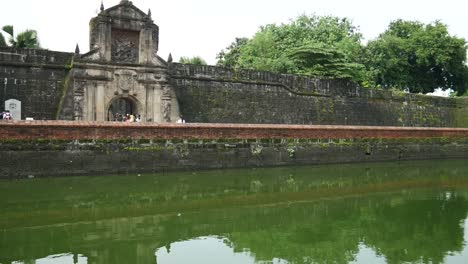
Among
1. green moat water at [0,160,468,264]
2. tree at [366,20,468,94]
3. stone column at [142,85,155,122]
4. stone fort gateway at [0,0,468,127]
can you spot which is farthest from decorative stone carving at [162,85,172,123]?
tree at [366,20,468,94]

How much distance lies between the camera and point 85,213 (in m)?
5.54

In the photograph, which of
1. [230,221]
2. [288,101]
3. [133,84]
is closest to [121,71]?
[133,84]

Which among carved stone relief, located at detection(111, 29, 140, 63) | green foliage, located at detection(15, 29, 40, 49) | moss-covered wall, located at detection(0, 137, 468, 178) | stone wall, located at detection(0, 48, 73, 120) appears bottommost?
moss-covered wall, located at detection(0, 137, 468, 178)

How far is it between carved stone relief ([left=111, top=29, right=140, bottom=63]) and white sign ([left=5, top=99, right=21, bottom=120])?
8.71 feet

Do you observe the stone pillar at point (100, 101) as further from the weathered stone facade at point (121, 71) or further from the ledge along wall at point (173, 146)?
the ledge along wall at point (173, 146)

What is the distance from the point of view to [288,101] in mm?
16641

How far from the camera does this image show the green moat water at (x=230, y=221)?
406 centimetres

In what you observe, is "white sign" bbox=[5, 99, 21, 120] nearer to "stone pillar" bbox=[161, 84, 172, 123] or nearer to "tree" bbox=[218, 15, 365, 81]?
"stone pillar" bbox=[161, 84, 172, 123]

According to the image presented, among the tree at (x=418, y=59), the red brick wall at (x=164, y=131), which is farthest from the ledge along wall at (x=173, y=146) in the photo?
the tree at (x=418, y=59)

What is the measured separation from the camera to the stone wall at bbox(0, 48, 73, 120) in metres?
11.9

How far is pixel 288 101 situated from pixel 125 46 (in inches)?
247

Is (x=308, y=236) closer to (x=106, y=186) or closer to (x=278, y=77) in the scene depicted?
(x=106, y=186)

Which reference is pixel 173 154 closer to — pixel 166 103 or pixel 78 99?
pixel 166 103

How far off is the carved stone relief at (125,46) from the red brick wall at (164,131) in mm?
3500
